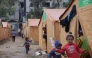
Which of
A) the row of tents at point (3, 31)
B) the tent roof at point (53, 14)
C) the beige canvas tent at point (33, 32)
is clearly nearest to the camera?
the tent roof at point (53, 14)

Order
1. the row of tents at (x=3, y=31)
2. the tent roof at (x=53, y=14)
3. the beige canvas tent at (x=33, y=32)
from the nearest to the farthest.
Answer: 1. the tent roof at (x=53, y=14)
2. the beige canvas tent at (x=33, y=32)
3. the row of tents at (x=3, y=31)

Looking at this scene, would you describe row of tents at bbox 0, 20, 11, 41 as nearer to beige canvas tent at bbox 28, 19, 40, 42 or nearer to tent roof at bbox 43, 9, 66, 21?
beige canvas tent at bbox 28, 19, 40, 42

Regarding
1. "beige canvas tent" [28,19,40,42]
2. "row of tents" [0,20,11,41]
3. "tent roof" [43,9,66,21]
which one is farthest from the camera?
"row of tents" [0,20,11,41]

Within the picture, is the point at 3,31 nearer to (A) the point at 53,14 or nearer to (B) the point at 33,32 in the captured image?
(B) the point at 33,32

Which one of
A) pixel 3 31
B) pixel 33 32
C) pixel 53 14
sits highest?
pixel 53 14

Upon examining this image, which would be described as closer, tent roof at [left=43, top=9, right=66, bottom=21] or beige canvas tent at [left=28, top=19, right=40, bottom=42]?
→ tent roof at [left=43, top=9, right=66, bottom=21]

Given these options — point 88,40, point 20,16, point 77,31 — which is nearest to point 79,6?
point 77,31

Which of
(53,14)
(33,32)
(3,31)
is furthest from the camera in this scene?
(3,31)

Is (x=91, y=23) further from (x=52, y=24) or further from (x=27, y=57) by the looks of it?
(x=27, y=57)

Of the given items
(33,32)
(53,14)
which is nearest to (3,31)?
(33,32)

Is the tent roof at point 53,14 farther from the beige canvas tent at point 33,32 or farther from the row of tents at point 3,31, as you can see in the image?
the row of tents at point 3,31

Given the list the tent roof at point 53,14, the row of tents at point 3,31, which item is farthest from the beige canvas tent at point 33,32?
the tent roof at point 53,14

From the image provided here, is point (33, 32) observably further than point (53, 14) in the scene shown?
Yes

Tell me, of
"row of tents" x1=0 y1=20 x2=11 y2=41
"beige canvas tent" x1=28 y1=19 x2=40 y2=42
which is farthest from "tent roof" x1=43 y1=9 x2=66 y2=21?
"row of tents" x1=0 y1=20 x2=11 y2=41
